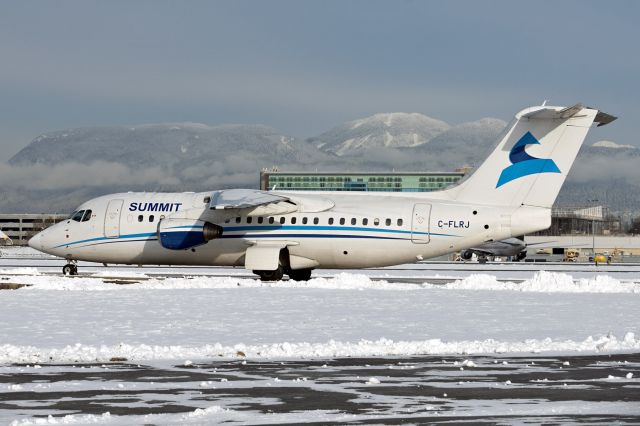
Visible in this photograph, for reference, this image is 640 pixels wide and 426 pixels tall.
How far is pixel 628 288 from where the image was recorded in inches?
1506

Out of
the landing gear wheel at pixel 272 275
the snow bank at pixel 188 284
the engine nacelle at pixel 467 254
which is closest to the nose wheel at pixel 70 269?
the snow bank at pixel 188 284

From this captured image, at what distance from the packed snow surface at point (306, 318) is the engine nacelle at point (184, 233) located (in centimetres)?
321

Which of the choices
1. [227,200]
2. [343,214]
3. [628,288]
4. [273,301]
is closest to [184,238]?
[227,200]

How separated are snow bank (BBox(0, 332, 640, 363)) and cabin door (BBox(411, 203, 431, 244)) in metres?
21.8

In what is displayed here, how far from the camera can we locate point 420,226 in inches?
1626

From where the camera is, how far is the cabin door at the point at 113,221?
44906 millimetres

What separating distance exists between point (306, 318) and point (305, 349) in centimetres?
686

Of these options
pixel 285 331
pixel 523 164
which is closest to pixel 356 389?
pixel 285 331

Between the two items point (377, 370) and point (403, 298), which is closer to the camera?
point (377, 370)

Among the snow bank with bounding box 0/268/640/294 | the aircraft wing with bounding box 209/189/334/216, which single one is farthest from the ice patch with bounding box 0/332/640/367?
the aircraft wing with bounding box 209/189/334/216

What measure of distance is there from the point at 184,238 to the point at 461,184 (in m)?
13.2

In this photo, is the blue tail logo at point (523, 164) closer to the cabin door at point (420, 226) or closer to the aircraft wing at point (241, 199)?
the cabin door at point (420, 226)

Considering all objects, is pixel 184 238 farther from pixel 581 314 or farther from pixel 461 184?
pixel 581 314

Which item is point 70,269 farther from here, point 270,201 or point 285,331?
point 285,331
